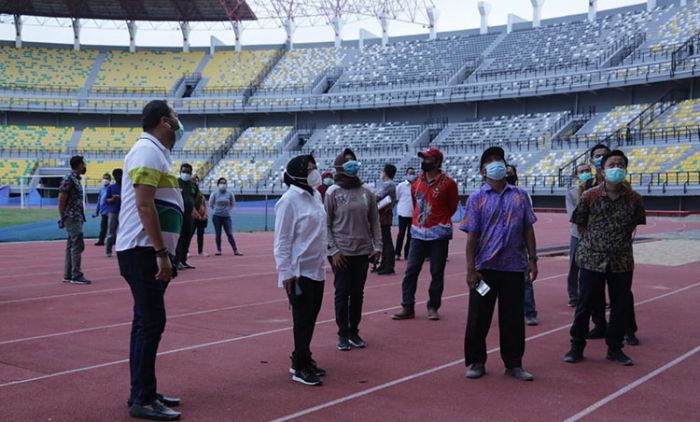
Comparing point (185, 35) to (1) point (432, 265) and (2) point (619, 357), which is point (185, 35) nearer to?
(1) point (432, 265)

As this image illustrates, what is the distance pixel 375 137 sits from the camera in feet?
174

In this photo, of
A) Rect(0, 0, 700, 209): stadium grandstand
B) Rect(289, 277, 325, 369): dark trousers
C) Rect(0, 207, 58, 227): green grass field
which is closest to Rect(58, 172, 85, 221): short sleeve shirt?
Rect(289, 277, 325, 369): dark trousers

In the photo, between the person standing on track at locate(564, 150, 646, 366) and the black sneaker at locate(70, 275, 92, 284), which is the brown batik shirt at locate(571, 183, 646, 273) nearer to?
the person standing on track at locate(564, 150, 646, 366)

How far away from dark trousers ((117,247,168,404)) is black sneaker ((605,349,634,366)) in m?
3.93

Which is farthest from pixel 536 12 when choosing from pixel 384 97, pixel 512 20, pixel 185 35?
pixel 185 35

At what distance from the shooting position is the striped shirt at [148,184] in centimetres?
448

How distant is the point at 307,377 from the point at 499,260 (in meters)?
1.80

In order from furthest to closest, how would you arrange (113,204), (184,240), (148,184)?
(113,204)
(184,240)
(148,184)

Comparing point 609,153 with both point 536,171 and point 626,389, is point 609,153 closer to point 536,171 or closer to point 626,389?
point 626,389

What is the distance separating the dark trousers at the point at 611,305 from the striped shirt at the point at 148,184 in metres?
3.65

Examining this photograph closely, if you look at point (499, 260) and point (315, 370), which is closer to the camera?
point (315, 370)

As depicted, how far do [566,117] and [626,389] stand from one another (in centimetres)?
4289

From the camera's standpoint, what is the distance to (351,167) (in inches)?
268

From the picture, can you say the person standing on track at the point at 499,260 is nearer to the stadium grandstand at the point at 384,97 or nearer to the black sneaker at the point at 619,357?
the black sneaker at the point at 619,357
